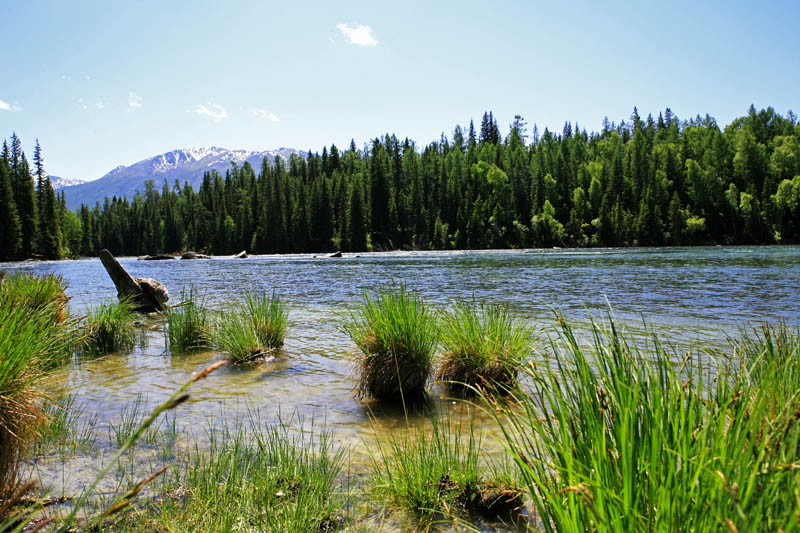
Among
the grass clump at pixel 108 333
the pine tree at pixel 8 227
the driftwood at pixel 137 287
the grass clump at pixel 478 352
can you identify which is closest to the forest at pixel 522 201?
the pine tree at pixel 8 227

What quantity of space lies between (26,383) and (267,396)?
2961 mm

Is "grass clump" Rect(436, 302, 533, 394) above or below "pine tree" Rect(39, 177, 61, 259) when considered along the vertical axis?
below

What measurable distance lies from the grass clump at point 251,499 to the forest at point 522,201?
87952 millimetres

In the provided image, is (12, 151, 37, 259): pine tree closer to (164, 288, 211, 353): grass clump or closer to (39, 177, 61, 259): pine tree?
(39, 177, 61, 259): pine tree

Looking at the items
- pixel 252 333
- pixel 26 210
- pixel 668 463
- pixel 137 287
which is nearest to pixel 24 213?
pixel 26 210

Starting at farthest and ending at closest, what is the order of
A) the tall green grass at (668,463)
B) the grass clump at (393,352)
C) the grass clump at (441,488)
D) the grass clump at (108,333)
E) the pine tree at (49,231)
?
the pine tree at (49,231) < the grass clump at (108,333) < the grass clump at (393,352) < the grass clump at (441,488) < the tall green grass at (668,463)

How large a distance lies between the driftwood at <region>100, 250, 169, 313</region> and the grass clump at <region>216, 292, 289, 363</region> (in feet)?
22.9

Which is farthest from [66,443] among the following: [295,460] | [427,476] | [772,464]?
[772,464]

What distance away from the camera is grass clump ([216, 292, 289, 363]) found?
770 cm

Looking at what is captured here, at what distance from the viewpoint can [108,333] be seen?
8.67 meters

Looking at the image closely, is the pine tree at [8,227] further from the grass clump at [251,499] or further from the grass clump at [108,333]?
the grass clump at [251,499]

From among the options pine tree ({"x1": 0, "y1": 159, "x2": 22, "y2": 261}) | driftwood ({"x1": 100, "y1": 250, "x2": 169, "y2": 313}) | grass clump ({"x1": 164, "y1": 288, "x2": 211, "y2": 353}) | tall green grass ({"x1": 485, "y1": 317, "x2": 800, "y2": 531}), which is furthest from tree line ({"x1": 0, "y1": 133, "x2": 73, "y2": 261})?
tall green grass ({"x1": 485, "y1": 317, "x2": 800, "y2": 531})

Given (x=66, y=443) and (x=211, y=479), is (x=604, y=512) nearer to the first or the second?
(x=211, y=479)

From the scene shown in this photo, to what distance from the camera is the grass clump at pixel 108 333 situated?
8.30m
